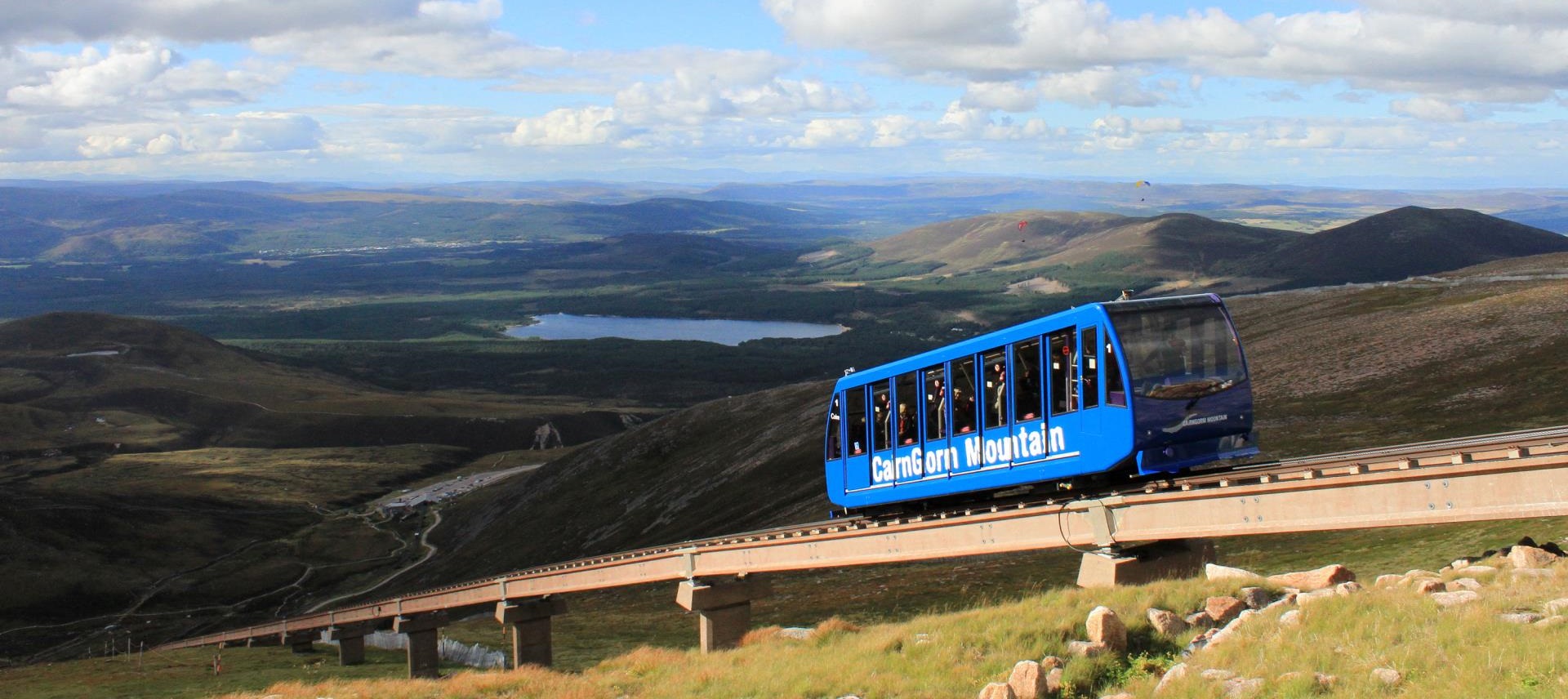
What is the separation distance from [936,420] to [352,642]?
31.9 m

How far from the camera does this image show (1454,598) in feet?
59.9

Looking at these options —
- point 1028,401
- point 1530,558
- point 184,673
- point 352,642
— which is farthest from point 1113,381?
point 184,673

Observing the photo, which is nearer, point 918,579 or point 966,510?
point 966,510

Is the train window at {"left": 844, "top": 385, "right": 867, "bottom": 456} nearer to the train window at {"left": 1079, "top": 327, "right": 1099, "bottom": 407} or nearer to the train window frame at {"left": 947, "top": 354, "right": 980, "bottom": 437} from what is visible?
the train window frame at {"left": 947, "top": 354, "right": 980, "bottom": 437}

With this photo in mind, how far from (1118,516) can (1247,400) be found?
4431 millimetres

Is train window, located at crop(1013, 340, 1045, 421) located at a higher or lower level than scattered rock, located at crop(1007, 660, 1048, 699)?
→ higher

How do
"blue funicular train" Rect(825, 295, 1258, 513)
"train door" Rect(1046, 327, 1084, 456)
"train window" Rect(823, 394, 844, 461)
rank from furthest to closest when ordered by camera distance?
"train window" Rect(823, 394, 844, 461), "train door" Rect(1046, 327, 1084, 456), "blue funicular train" Rect(825, 295, 1258, 513)

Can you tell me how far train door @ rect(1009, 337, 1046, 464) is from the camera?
27.6 meters

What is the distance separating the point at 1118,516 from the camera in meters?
24.3

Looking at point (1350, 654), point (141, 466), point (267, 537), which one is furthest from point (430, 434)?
point (1350, 654)

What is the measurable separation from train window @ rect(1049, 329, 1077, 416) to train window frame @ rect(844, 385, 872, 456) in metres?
8.58

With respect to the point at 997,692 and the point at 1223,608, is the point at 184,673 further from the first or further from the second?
the point at 1223,608

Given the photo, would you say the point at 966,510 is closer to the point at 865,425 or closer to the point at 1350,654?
the point at 865,425

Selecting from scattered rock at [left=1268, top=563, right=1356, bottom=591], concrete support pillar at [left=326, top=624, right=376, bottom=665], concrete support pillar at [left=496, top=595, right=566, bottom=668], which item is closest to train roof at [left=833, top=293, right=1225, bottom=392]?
scattered rock at [left=1268, top=563, right=1356, bottom=591]
